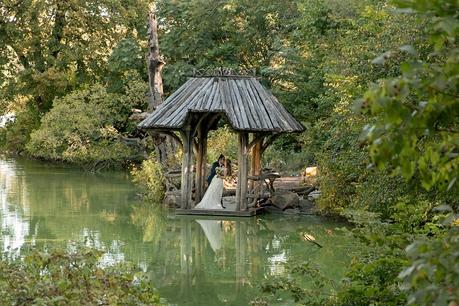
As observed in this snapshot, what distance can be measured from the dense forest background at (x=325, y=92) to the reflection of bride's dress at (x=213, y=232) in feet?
7.02

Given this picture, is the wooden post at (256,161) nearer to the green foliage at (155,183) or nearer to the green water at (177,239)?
the green water at (177,239)

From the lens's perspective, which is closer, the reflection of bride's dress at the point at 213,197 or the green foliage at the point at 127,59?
the reflection of bride's dress at the point at 213,197

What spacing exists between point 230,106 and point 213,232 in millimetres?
2758

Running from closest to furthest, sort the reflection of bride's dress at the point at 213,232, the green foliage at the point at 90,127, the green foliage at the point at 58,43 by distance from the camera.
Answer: the reflection of bride's dress at the point at 213,232
the green foliage at the point at 90,127
the green foliage at the point at 58,43

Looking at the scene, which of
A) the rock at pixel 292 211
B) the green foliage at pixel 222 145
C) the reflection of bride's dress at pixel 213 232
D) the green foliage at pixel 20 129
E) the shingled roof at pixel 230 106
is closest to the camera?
the reflection of bride's dress at pixel 213 232

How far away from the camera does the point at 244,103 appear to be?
15156 mm

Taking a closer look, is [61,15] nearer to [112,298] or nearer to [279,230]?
[279,230]

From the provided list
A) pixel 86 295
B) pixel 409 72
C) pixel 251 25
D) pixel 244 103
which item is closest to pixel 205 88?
pixel 244 103

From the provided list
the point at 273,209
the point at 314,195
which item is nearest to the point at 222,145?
the point at 314,195

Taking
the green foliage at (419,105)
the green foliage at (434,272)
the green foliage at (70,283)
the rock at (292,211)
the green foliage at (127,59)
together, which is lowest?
the rock at (292,211)

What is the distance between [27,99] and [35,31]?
197 inches

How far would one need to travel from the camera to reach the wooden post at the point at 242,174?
15.0 metres

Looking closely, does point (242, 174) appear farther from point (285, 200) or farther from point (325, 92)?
point (325, 92)

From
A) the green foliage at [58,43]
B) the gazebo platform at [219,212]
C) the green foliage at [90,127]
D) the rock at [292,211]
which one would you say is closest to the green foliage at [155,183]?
the gazebo platform at [219,212]
